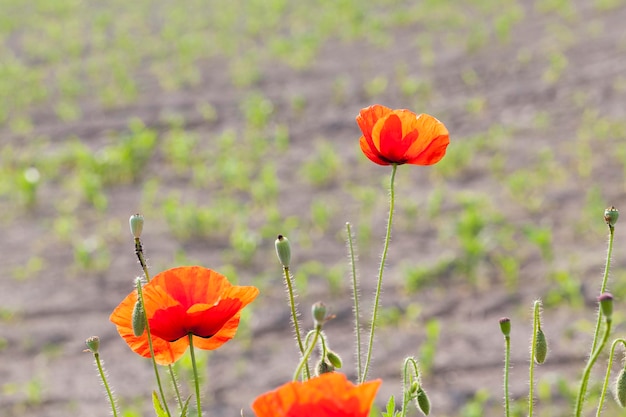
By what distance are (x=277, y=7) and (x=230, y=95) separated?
14.1 feet

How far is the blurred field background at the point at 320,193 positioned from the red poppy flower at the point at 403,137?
0.79 m

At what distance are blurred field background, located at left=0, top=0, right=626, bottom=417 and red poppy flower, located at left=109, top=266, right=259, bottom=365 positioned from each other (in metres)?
0.68

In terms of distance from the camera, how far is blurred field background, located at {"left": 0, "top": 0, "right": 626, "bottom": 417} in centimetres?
422

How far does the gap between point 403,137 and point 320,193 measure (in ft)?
16.1

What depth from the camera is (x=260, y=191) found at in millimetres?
6031

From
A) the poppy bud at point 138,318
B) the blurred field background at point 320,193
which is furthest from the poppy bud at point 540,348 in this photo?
the blurred field background at point 320,193

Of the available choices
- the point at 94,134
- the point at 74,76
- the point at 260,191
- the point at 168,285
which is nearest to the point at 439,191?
the point at 260,191

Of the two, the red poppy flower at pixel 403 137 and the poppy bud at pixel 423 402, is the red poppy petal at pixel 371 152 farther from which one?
the poppy bud at pixel 423 402

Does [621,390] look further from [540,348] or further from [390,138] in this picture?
[390,138]

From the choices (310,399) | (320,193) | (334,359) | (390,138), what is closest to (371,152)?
(390,138)

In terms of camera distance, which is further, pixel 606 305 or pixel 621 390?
pixel 621 390

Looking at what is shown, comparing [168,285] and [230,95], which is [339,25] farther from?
[168,285]

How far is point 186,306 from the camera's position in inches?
43.8

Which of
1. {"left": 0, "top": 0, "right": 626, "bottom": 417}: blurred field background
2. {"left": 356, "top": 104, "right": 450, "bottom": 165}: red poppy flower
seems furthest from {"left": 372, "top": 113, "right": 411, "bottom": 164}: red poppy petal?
{"left": 0, "top": 0, "right": 626, "bottom": 417}: blurred field background
